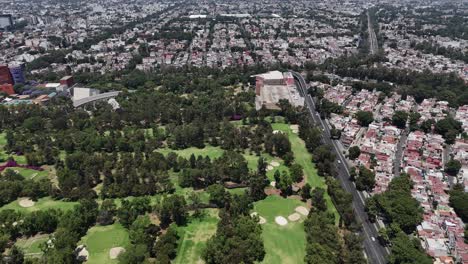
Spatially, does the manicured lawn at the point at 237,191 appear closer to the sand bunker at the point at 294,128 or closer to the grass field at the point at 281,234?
the grass field at the point at 281,234

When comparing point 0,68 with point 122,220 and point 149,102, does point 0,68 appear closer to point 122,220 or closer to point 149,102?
point 149,102

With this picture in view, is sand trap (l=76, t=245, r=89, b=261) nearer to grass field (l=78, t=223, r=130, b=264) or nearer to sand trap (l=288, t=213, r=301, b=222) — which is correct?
grass field (l=78, t=223, r=130, b=264)

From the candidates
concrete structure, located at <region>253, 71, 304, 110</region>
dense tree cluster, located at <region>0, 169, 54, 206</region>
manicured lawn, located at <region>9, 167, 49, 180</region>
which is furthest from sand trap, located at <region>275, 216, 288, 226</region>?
manicured lawn, located at <region>9, 167, 49, 180</region>

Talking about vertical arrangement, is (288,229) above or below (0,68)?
below

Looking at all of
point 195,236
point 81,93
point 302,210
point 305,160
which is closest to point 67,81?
point 81,93

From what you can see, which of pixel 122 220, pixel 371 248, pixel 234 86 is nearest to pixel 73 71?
pixel 234 86

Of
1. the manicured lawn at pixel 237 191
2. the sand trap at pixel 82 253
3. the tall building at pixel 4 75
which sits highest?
the tall building at pixel 4 75

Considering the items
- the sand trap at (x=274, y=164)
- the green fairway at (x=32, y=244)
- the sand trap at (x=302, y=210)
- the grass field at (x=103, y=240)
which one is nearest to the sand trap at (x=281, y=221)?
the sand trap at (x=302, y=210)
